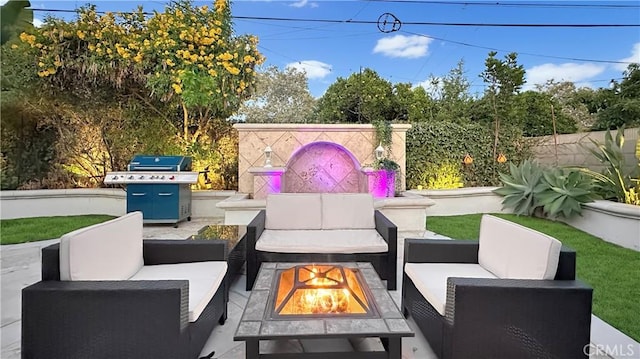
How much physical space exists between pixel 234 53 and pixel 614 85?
37.8ft

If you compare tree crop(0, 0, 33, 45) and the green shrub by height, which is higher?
tree crop(0, 0, 33, 45)

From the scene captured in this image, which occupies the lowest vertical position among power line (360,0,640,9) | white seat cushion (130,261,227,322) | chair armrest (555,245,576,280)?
white seat cushion (130,261,227,322)

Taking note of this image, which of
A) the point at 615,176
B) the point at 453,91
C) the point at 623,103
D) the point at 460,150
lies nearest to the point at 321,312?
the point at 615,176

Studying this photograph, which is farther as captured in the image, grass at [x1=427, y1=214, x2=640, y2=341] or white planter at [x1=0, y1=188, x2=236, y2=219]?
white planter at [x1=0, y1=188, x2=236, y2=219]

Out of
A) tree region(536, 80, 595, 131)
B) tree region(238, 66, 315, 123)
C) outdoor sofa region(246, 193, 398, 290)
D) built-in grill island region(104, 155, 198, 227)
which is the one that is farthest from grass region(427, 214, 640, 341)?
tree region(238, 66, 315, 123)

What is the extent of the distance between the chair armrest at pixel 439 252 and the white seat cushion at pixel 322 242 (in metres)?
0.60

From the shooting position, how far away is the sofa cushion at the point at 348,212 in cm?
412

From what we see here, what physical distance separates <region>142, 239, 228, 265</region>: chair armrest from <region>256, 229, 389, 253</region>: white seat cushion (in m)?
0.64

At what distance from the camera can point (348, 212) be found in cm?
415

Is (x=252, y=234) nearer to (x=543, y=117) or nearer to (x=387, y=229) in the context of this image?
(x=387, y=229)

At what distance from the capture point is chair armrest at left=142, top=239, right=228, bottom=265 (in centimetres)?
282

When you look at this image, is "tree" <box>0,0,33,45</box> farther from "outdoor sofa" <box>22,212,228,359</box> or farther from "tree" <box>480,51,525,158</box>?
"tree" <box>480,51,525,158</box>

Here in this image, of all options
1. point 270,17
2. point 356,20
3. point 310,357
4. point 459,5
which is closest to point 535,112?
point 459,5

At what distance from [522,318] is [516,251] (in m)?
0.57
